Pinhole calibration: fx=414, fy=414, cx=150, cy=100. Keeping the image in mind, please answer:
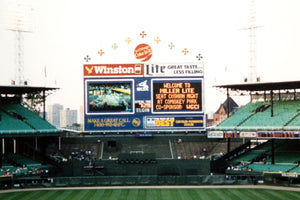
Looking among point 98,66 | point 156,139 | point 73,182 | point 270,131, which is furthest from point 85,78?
point 270,131

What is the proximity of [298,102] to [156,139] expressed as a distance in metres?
19.9

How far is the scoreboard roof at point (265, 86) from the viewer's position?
5195 cm

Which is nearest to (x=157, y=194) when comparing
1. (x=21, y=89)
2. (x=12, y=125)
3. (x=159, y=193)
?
(x=159, y=193)

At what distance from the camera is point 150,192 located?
4097 centimetres

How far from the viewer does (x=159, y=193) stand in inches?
1585

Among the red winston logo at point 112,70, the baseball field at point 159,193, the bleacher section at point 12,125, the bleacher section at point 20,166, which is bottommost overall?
the baseball field at point 159,193

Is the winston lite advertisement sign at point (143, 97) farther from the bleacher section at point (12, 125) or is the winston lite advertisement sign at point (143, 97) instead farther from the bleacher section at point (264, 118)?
the bleacher section at point (12, 125)

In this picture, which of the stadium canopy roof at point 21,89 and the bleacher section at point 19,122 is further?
the stadium canopy roof at point 21,89

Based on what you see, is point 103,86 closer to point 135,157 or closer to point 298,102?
point 135,157

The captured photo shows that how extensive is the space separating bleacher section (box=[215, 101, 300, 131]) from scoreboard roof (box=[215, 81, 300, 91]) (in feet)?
9.16

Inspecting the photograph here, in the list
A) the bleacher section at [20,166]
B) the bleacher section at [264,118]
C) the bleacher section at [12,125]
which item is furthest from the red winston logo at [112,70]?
the bleacher section at [264,118]

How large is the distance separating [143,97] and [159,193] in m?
18.5

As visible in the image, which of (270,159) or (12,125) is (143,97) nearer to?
(12,125)

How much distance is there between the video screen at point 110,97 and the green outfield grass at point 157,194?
15352 millimetres
